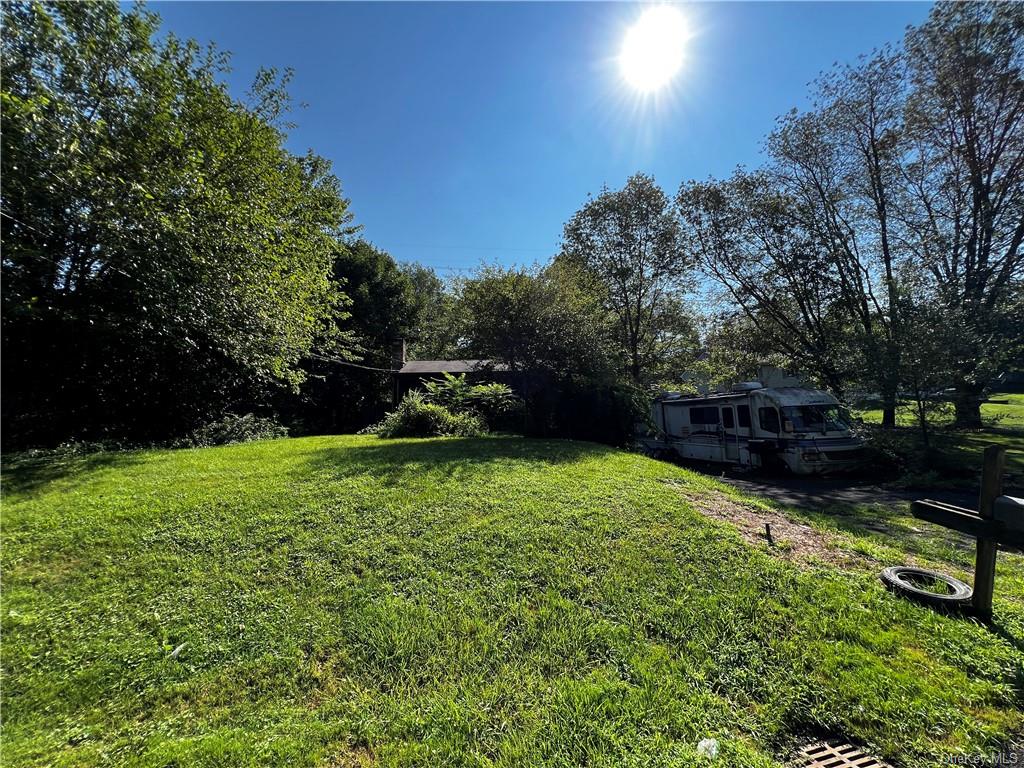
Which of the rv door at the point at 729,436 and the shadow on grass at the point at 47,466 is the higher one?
the shadow on grass at the point at 47,466

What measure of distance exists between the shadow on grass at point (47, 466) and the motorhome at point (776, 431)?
14.6m

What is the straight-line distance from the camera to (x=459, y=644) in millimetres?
2715

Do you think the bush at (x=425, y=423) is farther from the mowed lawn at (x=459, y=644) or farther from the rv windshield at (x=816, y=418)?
the rv windshield at (x=816, y=418)

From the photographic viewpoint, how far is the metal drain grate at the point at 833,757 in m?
1.90

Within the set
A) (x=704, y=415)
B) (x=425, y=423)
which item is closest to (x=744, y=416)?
(x=704, y=415)

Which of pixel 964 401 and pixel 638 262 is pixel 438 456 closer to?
pixel 964 401

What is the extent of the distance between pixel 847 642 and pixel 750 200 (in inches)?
756

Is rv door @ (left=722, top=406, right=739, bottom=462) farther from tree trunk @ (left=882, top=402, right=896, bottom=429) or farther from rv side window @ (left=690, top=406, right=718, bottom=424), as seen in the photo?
tree trunk @ (left=882, top=402, right=896, bottom=429)

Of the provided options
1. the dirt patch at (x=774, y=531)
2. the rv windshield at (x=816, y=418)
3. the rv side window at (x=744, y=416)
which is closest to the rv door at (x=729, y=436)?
the rv side window at (x=744, y=416)

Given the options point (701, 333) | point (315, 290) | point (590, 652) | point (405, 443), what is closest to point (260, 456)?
point (405, 443)

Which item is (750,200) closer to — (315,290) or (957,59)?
(957,59)

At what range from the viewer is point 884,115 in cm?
1470

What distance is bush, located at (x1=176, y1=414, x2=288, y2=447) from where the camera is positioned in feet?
38.3

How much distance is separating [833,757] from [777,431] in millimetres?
10955
